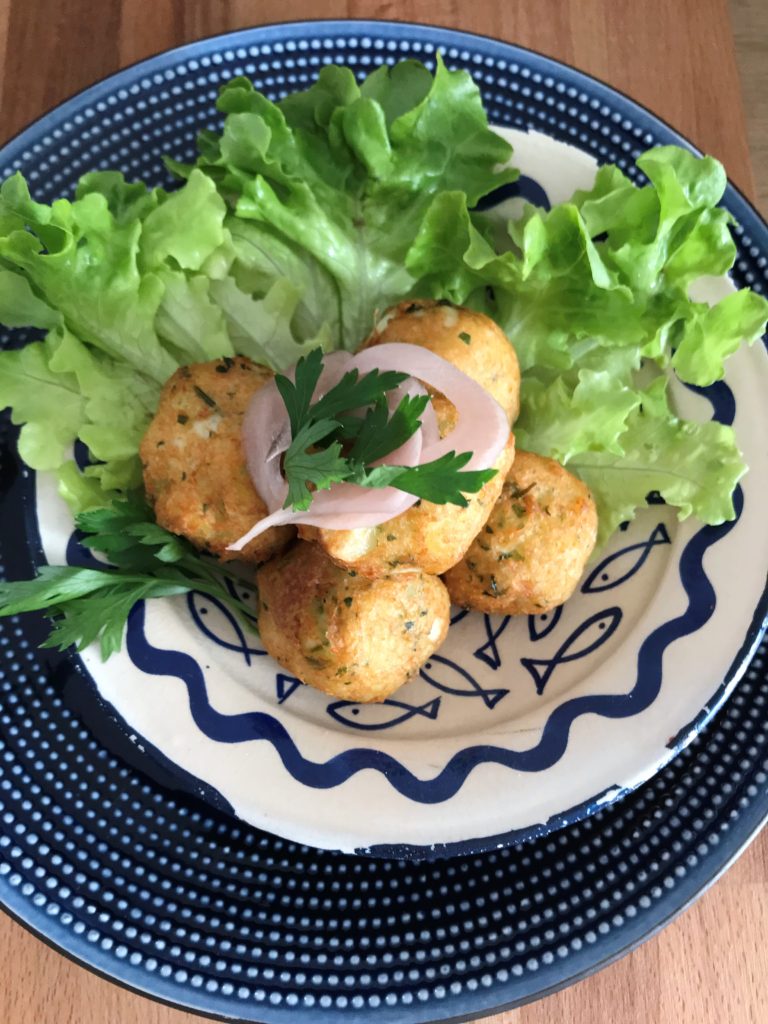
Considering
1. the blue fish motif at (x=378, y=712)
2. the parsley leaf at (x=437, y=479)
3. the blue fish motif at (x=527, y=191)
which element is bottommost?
the blue fish motif at (x=378, y=712)

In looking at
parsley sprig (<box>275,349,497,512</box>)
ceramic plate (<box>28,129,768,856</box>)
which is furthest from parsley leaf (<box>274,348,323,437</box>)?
ceramic plate (<box>28,129,768,856</box>)

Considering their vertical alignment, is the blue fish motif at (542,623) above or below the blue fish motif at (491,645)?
above

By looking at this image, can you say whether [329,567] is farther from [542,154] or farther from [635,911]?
[542,154]

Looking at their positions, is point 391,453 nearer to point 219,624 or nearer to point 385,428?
point 385,428

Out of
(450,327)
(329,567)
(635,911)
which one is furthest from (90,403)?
(635,911)

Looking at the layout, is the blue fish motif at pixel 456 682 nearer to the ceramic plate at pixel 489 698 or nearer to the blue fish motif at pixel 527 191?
the ceramic plate at pixel 489 698

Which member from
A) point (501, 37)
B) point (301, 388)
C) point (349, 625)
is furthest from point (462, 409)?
point (501, 37)

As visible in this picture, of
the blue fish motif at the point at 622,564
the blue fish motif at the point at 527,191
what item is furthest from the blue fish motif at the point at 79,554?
the blue fish motif at the point at 527,191

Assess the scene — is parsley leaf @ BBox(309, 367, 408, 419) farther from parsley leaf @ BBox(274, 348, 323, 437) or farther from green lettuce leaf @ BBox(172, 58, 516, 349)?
green lettuce leaf @ BBox(172, 58, 516, 349)
